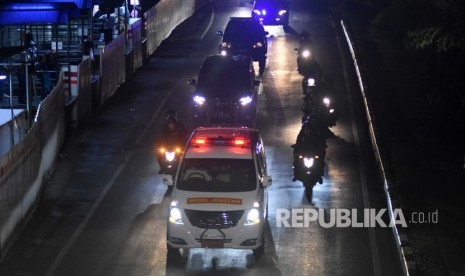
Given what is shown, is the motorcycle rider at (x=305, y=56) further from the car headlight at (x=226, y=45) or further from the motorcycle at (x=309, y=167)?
the motorcycle at (x=309, y=167)

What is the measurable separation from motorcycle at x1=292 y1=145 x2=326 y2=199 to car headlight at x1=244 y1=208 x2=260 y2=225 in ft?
14.6

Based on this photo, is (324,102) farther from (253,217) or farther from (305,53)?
(253,217)

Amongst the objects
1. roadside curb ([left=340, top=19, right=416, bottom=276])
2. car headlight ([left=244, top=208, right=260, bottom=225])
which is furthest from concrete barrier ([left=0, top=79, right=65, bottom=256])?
roadside curb ([left=340, top=19, right=416, bottom=276])

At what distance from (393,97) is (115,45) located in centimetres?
1009

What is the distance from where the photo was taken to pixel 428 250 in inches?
685

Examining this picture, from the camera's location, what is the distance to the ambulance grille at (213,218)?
52.9ft

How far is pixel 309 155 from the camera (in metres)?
20.5

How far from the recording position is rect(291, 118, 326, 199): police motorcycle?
66.8 ft

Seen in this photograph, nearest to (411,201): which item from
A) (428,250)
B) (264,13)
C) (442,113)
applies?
(428,250)

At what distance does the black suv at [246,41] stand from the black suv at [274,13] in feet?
37.6

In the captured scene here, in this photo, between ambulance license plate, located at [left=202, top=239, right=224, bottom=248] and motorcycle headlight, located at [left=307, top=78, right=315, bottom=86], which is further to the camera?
motorcycle headlight, located at [left=307, top=78, right=315, bottom=86]

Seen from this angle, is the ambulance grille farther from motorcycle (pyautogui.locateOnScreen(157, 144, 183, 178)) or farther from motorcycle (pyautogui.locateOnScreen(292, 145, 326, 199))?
motorcycle (pyautogui.locateOnScreen(157, 144, 183, 178))

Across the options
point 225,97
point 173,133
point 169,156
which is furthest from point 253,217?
point 225,97

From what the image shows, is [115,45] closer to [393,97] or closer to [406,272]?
[393,97]
